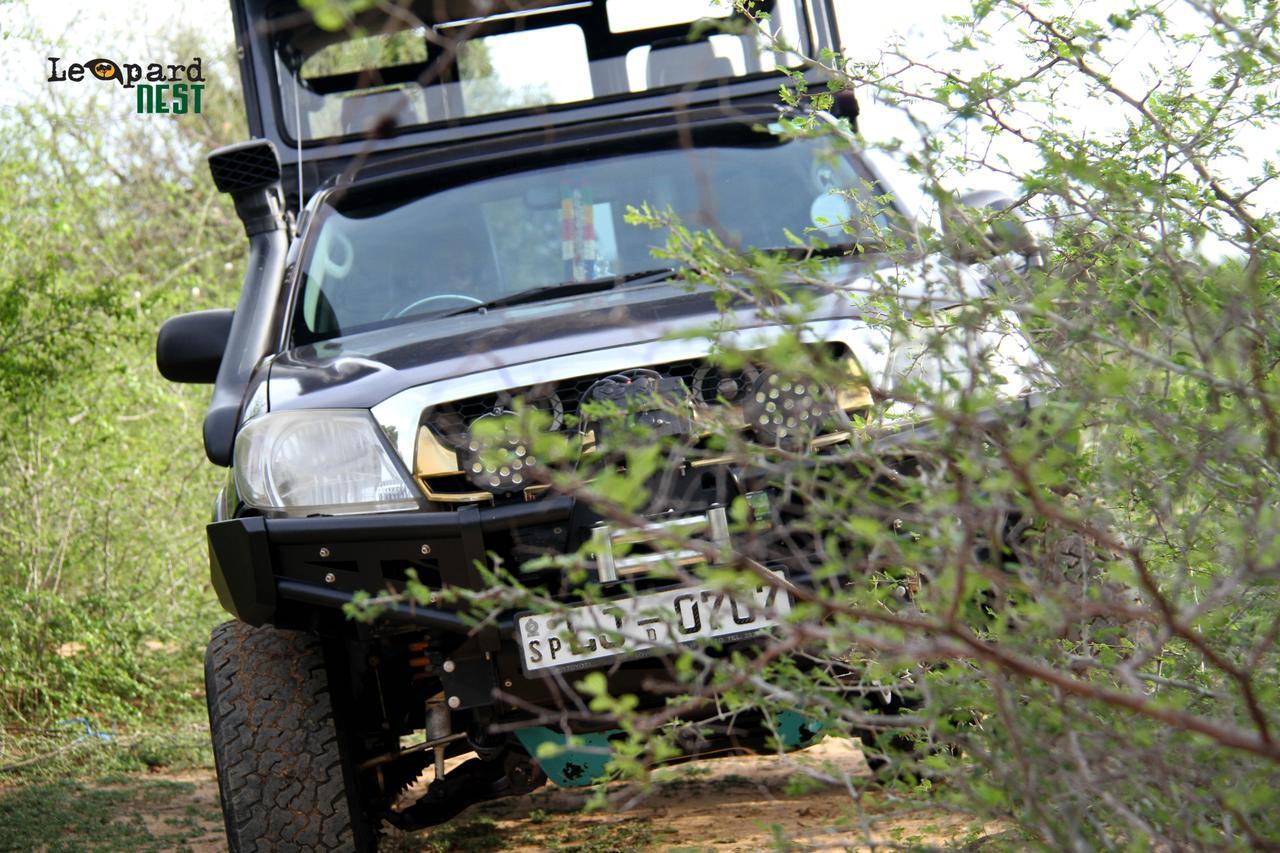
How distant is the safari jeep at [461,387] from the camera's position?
3121mm

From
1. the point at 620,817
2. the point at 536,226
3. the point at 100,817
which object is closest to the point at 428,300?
the point at 536,226

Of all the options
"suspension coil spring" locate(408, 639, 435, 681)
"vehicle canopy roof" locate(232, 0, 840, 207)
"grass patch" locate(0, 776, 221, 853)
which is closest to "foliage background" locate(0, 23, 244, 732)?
"grass patch" locate(0, 776, 221, 853)

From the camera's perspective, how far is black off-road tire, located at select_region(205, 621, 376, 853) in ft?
11.3

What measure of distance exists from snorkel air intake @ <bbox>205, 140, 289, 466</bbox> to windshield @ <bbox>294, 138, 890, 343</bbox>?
0.36 ft

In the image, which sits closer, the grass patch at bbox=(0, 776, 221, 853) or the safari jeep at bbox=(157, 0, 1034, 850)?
the safari jeep at bbox=(157, 0, 1034, 850)

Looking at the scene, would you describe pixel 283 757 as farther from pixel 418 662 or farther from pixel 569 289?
pixel 569 289

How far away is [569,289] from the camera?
4121 millimetres

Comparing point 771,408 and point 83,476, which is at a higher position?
point 83,476

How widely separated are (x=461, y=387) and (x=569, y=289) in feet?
3.15

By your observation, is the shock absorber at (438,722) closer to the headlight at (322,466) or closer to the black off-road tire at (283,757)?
the black off-road tire at (283,757)

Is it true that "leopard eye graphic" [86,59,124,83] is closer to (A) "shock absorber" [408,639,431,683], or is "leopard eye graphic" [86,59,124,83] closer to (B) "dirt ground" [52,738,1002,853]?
(B) "dirt ground" [52,738,1002,853]

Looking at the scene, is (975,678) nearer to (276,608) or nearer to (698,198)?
(276,608)

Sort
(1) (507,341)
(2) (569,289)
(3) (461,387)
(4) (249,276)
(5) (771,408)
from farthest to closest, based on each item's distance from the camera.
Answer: (4) (249,276) → (2) (569,289) → (1) (507,341) → (3) (461,387) → (5) (771,408)

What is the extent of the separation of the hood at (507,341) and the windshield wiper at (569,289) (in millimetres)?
216
